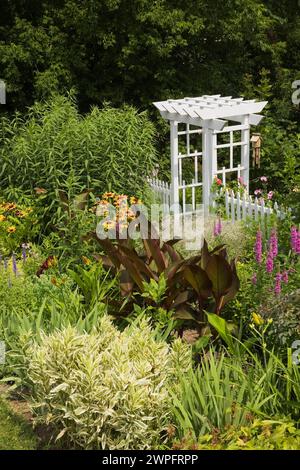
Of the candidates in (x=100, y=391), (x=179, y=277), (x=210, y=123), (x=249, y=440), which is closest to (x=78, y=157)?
(x=210, y=123)

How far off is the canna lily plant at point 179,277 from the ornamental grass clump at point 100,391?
1.17 meters

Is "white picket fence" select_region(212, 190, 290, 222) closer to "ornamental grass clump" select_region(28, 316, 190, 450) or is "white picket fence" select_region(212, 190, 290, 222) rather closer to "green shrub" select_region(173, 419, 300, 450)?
"ornamental grass clump" select_region(28, 316, 190, 450)

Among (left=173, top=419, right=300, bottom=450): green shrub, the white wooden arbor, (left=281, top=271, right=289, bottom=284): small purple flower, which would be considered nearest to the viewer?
(left=173, top=419, right=300, bottom=450): green shrub

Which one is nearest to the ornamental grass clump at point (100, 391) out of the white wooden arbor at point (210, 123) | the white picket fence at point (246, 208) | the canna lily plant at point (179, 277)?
the canna lily plant at point (179, 277)

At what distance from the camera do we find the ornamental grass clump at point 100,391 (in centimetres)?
423

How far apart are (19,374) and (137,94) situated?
35.2 ft

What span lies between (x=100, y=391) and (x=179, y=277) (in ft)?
6.13

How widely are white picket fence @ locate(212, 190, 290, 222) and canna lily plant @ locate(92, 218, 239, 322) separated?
8.14 ft

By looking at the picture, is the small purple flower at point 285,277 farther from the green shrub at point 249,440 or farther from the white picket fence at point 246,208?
the white picket fence at point 246,208

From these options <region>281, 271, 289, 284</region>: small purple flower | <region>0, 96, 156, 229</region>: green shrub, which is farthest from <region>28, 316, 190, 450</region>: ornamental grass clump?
<region>0, 96, 156, 229</region>: green shrub

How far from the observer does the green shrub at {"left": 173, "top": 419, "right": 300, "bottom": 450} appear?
4055 mm

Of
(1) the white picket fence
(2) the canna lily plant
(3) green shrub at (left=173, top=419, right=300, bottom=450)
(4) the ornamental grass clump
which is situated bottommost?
(3) green shrub at (left=173, top=419, right=300, bottom=450)

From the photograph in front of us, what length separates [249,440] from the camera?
13.7 feet

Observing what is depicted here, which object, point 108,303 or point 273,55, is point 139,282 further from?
point 273,55
